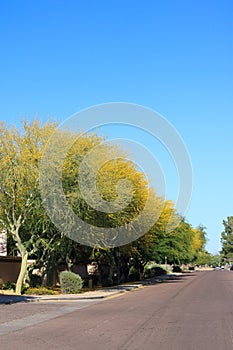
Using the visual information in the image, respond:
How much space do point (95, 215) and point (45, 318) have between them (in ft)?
46.4

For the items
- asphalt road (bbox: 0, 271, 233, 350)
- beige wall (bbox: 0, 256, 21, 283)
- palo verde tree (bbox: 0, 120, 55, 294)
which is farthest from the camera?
beige wall (bbox: 0, 256, 21, 283)

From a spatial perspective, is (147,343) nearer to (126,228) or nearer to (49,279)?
(126,228)

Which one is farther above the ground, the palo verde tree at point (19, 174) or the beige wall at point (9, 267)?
the palo verde tree at point (19, 174)

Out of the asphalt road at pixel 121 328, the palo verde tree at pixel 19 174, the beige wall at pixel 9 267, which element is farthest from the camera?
the beige wall at pixel 9 267

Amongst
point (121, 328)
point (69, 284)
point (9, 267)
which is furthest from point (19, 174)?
point (121, 328)

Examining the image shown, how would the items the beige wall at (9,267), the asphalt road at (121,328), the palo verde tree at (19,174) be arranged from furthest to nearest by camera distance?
1. the beige wall at (9,267)
2. the palo verde tree at (19,174)
3. the asphalt road at (121,328)

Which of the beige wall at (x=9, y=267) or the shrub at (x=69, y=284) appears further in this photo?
the beige wall at (x=9, y=267)

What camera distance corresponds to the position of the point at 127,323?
1620 centimetres

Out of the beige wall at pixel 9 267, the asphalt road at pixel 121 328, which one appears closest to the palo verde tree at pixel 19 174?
the beige wall at pixel 9 267

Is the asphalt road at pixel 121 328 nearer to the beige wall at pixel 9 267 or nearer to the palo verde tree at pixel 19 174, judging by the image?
the palo verde tree at pixel 19 174

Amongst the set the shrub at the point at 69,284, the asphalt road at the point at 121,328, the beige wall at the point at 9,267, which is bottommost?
the asphalt road at the point at 121,328

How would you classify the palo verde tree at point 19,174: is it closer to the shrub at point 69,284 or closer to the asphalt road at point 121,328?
the shrub at point 69,284

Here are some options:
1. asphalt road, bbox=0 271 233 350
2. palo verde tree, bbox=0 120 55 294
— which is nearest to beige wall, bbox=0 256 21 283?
palo verde tree, bbox=0 120 55 294

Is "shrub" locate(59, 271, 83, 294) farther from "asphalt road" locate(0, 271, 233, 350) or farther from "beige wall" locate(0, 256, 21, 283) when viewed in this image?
"asphalt road" locate(0, 271, 233, 350)
